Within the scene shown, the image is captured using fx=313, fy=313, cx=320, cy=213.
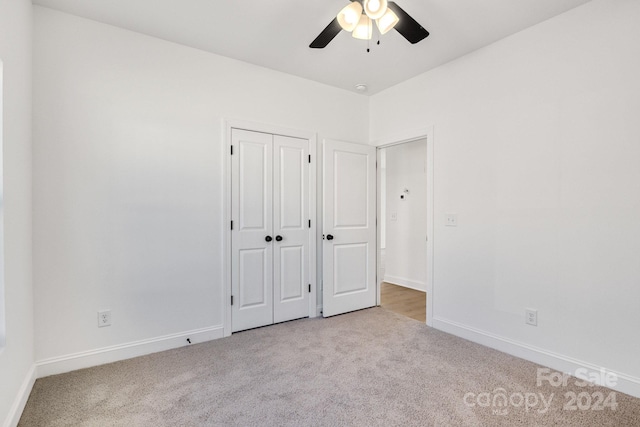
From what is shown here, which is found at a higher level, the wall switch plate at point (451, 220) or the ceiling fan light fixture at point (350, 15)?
the ceiling fan light fixture at point (350, 15)

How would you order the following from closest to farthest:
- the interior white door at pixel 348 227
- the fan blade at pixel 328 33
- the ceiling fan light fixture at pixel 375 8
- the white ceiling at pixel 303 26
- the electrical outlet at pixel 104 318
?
1. the ceiling fan light fixture at pixel 375 8
2. the fan blade at pixel 328 33
3. the white ceiling at pixel 303 26
4. the electrical outlet at pixel 104 318
5. the interior white door at pixel 348 227

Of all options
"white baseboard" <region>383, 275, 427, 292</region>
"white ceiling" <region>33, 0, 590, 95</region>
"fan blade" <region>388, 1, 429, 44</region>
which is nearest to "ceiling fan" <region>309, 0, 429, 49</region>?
"fan blade" <region>388, 1, 429, 44</region>

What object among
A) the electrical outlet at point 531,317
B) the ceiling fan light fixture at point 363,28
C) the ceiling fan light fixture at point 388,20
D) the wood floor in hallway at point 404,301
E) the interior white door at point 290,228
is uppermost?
the ceiling fan light fixture at point 363,28

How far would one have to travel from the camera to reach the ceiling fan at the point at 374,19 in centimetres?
182

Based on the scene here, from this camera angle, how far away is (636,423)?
5.76 ft

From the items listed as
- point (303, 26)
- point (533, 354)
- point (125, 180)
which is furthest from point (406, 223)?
point (125, 180)

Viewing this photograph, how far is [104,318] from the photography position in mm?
2465

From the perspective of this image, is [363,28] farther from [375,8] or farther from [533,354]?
[533,354]

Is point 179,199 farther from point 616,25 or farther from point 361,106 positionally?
point 616,25

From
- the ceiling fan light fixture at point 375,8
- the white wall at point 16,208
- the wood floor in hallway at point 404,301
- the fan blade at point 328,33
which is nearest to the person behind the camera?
the white wall at point 16,208

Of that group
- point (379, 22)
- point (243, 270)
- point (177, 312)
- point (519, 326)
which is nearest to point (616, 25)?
point (379, 22)

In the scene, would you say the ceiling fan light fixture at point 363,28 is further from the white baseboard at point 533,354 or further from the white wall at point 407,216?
the white wall at point 407,216

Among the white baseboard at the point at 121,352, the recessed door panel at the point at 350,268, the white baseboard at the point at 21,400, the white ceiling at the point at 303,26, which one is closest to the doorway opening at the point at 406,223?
the recessed door panel at the point at 350,268

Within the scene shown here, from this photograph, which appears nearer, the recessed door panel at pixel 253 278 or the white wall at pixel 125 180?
the white wall at pixel 125 180
